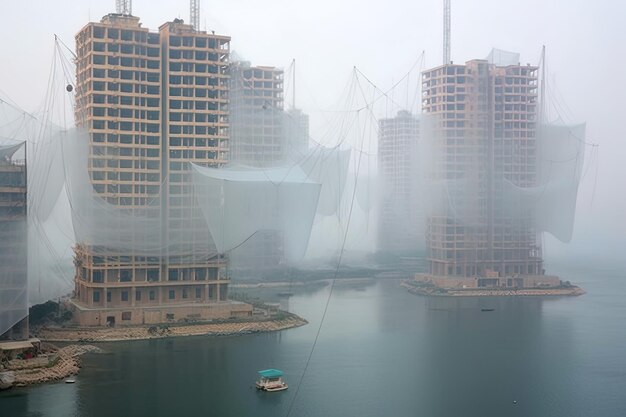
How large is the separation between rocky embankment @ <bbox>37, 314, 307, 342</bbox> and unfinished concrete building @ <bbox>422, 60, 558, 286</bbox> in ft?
25.4

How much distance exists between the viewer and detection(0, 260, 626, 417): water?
10.2 m

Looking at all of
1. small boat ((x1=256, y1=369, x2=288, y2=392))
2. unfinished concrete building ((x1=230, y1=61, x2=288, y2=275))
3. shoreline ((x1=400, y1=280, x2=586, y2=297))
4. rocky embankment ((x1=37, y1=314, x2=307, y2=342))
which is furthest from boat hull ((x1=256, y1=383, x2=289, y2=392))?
shoreline ((x1=400, y1=280, x2=586, y2=297))

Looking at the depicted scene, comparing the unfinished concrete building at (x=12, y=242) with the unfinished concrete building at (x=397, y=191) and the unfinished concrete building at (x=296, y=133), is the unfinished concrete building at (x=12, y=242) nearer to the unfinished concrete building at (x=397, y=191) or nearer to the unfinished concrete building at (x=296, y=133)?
the unfinished concrete building at (x=296, y=133)

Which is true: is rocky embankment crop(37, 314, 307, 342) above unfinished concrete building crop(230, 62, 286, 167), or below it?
below

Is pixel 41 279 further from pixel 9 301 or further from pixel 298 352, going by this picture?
pixel 298 352

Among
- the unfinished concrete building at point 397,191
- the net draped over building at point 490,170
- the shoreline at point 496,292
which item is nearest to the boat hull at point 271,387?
the shoreline at point 496,292

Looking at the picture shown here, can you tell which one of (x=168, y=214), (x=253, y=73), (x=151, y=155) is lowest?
(x=168, y=214)

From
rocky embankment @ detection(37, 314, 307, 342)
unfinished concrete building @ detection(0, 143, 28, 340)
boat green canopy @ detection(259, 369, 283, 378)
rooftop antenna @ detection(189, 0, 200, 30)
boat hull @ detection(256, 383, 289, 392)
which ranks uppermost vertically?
rooftop antenna @ detection(189, 0, 200, 30)

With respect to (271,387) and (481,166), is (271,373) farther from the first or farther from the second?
(481,166)

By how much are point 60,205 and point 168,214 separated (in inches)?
74.8

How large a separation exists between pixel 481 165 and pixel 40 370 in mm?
13445

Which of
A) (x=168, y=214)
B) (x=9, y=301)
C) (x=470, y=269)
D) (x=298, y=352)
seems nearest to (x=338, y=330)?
(x=298, y=352)

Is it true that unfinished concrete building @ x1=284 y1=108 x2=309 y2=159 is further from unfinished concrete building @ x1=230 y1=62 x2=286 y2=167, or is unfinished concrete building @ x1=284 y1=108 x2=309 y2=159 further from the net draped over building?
the net draped over building

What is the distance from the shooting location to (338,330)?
15453 mm
